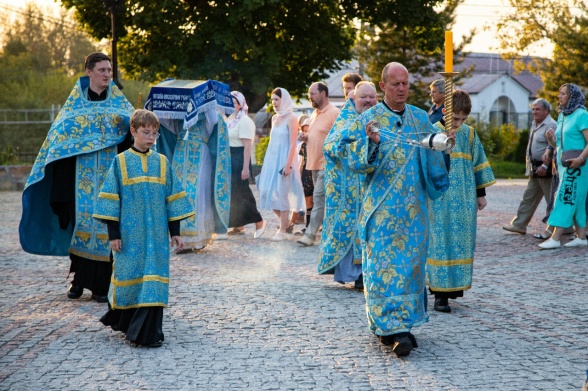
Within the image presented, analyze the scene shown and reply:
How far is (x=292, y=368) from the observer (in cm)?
596

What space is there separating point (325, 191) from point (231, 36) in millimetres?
20344

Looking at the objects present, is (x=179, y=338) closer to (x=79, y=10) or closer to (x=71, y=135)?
(x=71, y=135)

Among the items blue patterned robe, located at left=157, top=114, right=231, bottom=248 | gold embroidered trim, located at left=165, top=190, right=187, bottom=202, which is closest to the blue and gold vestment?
blue patterned robe, located at left=157, top=114, right=231, bottom=248

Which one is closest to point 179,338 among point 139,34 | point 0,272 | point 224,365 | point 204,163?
point 224,365

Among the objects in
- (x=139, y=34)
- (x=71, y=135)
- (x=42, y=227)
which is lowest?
(x=42, y=227)

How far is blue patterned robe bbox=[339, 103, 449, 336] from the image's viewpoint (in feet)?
20.8

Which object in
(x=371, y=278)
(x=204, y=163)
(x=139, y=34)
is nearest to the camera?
(x=371, y=278)

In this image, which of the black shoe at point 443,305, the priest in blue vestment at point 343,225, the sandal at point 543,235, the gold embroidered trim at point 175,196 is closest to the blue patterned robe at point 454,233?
the black shoe at point 443,305

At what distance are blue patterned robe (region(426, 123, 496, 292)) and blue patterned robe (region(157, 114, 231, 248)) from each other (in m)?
4.44

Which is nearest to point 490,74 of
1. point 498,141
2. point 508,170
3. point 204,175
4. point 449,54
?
point 498,141

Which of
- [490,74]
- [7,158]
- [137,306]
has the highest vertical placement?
[490,74]

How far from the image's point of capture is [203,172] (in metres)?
12.0

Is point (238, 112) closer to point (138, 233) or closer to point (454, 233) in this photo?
point (454, 233)

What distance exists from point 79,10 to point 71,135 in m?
25.4
